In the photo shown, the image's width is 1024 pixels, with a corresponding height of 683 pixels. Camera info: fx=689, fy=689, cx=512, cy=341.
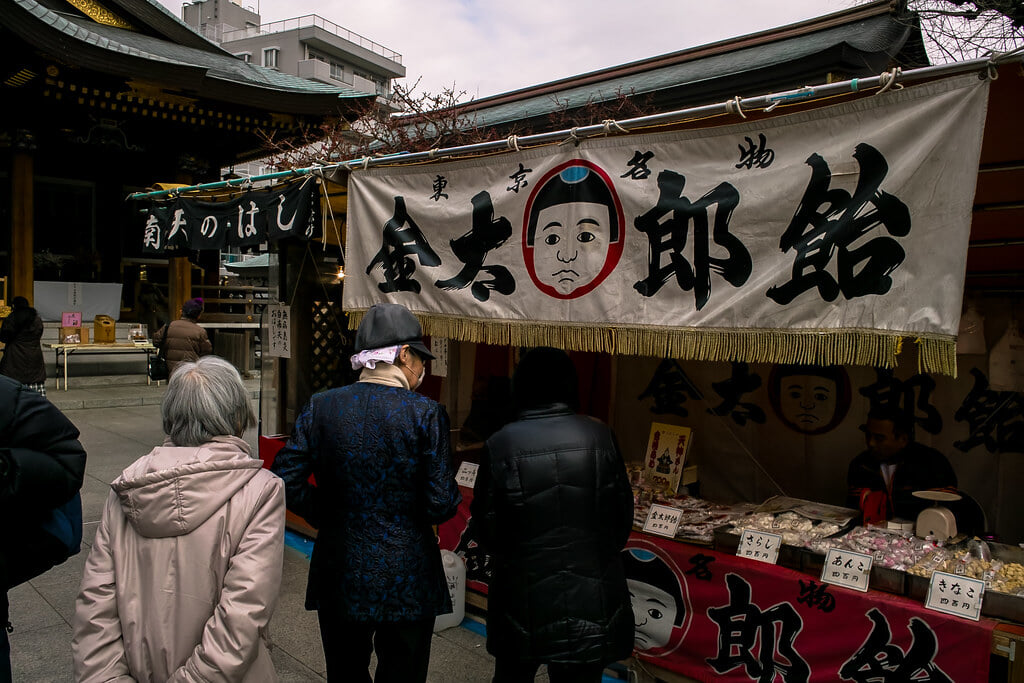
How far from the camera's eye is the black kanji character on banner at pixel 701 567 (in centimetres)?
362

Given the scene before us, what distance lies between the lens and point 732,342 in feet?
9.98

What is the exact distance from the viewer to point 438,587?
8.75 feet

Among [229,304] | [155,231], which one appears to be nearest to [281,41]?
[229,304]

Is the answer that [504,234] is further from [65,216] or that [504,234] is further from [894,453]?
[65,216]

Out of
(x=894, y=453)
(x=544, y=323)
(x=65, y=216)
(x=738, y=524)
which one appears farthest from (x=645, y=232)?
(x=65, y=216)

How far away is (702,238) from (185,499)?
2.33m

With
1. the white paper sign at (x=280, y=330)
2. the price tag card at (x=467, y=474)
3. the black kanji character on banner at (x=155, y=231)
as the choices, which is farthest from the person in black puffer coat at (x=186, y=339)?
the price tag card at (x=467, y=474)

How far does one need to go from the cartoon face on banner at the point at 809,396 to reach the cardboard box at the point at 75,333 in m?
14.2

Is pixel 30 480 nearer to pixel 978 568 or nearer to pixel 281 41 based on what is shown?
pixel 978 568

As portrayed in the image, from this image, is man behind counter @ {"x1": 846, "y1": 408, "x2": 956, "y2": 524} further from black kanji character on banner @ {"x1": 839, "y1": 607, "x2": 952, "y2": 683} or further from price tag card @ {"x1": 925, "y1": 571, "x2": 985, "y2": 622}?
black kanji character on banner @ {"x1": 839, "y1": 607, "x2": 952, "y2": 683}

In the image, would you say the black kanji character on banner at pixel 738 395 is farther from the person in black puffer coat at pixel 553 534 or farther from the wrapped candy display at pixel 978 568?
the person in black puffer coat at pixel 553 534

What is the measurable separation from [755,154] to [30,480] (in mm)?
2998

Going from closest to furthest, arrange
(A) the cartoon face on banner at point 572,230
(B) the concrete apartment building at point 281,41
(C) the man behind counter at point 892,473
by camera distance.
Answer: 1. (A) the cartoon face on banner at point 572,230
2. (C) the man behind counter at point 892,473
3. (B) the concrete apartment building at point 281,41

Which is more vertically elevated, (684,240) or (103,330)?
(684,240)
